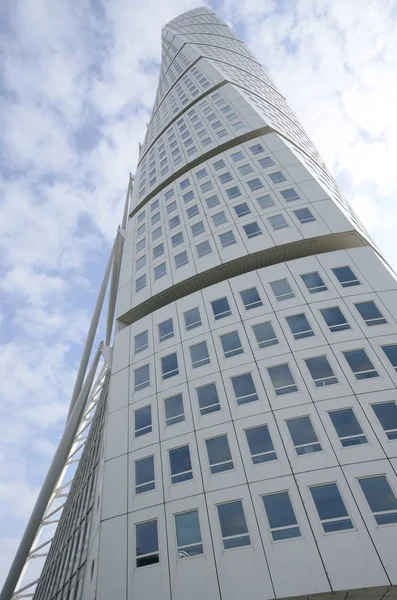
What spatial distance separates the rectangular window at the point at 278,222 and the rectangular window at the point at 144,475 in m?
14.8

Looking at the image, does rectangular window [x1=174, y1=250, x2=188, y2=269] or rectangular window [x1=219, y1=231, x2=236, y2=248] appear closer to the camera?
rectangular window [x1=219, y1=231, x2=236, y2=248]

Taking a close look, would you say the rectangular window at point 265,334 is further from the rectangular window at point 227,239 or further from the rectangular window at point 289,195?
the rectangular window at point 289,195

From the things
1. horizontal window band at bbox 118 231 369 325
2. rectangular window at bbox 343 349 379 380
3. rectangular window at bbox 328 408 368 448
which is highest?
horizontal window band at bbox 118 231 369 325

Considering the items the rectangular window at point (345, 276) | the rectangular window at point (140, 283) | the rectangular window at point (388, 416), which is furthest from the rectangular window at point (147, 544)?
the rectangular window at point (140, 283)

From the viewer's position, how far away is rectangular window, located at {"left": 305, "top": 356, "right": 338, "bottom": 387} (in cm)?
1641

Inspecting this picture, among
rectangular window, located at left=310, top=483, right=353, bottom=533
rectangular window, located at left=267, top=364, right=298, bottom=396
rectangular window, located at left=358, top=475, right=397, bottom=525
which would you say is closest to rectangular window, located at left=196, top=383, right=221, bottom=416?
rectangular window, located at left=267, top=364, right=298, bottom=396

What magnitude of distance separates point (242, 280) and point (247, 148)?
15.9m

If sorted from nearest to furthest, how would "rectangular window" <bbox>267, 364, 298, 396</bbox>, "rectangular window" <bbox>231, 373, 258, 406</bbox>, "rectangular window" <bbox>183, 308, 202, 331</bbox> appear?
"rectangular window" <bbox>267, 364, 298, 396</bbox> < "rectangular window" <bbox>231, 373, 258, 406</bbox> < "rectangular window" <bbox>183, 308, 202, 331</bbox>

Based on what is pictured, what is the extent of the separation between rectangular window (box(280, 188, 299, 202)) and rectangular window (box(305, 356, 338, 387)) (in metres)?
12.7

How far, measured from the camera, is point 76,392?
3219 centimetres

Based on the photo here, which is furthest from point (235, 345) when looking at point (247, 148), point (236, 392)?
point (247, 148)

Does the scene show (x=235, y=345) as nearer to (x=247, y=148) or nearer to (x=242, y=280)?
(x=242, y=280)

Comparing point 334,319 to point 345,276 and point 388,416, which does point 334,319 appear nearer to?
point 345,276

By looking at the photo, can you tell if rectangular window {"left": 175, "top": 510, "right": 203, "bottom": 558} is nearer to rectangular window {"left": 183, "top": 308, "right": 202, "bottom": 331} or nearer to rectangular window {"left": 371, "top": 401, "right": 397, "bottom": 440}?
rectangular window {"left": 371, "top": 401, "right": 397, "bottom": 440}
